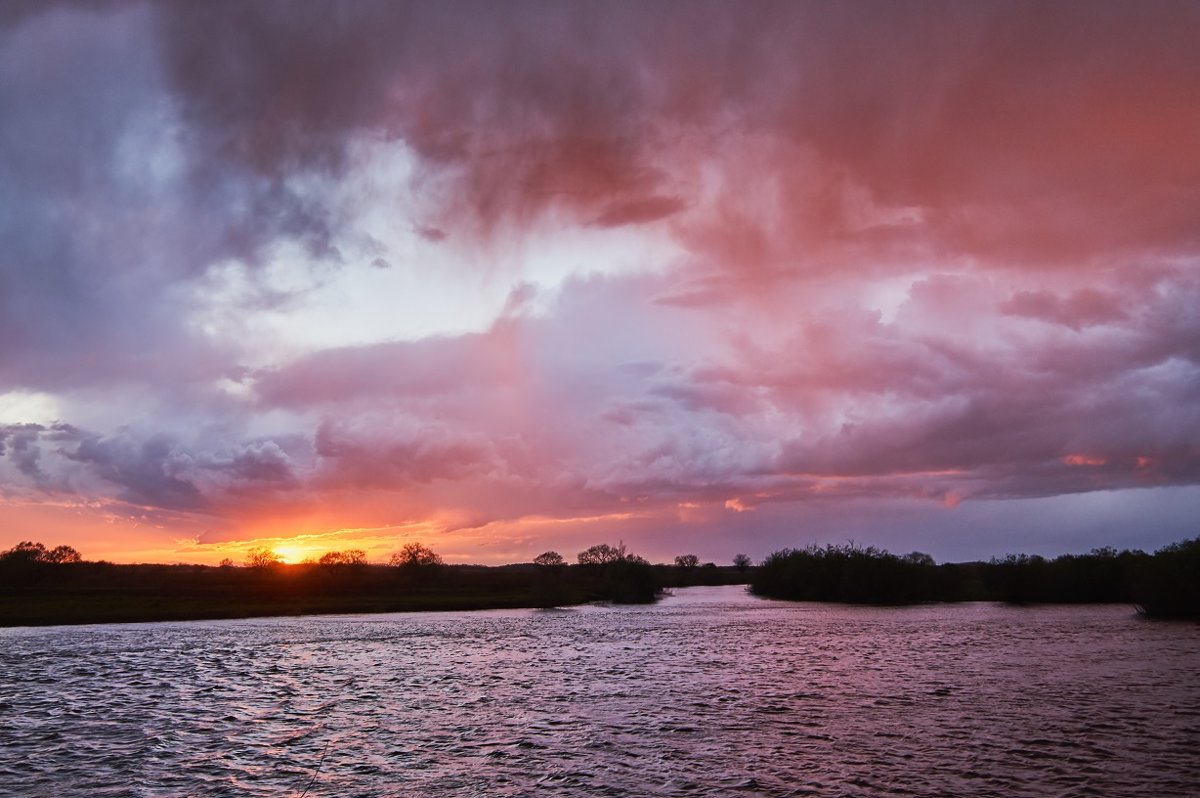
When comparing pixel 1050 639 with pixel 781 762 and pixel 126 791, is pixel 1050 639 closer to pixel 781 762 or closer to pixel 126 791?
pixel 781 762

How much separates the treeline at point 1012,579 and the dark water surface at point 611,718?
93.4 ft

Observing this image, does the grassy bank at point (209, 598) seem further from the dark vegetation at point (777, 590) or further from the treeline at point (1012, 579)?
the treeline at point (1012, 579)

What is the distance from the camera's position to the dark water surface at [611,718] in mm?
26938

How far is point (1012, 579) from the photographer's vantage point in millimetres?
153375

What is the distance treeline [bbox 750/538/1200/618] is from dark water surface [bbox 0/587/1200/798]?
28.5m

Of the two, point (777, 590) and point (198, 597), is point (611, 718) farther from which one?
point (777, 590)

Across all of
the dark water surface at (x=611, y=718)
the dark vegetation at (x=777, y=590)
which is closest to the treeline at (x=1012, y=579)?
the dark vegetation at (x=777, y=590)

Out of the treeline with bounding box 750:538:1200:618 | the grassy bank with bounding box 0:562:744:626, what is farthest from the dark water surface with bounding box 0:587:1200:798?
the grassy bank with bounding box 0:562:744:626

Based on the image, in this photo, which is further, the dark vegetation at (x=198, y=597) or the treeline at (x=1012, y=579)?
the dark vegetation at (x=198, y=597)

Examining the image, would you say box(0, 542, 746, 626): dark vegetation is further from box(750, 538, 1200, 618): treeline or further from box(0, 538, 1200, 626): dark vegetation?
box(750, 538, 1200, 618): treeline

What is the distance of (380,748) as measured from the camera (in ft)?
105

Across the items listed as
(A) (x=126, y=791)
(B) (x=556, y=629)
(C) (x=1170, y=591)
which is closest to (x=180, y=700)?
(A) (x=126, y=791)

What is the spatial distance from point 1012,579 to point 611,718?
14044cm

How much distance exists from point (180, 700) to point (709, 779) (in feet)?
109
